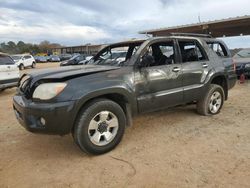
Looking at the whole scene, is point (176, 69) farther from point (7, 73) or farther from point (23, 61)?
point (23, 61)

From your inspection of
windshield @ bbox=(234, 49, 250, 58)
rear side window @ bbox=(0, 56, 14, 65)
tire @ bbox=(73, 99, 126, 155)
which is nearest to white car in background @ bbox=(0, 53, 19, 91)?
rear side window @ bbox=(0, 56, 14, 65)

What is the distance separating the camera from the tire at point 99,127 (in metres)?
3.59

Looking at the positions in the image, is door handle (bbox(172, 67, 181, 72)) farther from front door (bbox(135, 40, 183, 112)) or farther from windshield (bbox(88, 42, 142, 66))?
windshield (bbox(88, 42, 142, 66))

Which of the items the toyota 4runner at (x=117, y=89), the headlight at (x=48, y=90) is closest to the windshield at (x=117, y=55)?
the toyota 4runner at (x=117, y=89)

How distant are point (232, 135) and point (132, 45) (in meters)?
2.49

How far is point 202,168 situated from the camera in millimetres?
3328

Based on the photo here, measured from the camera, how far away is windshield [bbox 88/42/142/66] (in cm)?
463

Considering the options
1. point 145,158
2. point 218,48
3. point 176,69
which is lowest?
point 145,158

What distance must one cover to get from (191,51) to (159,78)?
1353 millimetres

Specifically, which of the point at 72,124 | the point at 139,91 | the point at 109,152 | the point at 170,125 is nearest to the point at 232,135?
the point at 170,125

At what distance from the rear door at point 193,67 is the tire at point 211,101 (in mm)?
296

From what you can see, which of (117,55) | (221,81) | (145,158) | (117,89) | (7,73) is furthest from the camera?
(7,73)

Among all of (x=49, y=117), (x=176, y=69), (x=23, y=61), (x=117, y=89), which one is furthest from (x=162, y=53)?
(x=23, y=61)

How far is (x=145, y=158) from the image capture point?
367cm
